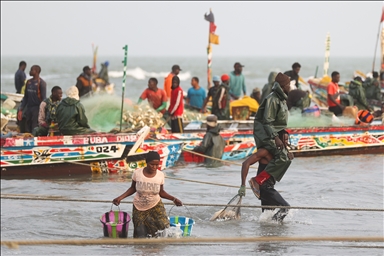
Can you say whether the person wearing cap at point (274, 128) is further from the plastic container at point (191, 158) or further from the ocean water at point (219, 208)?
the plastic container at point (191, 158)

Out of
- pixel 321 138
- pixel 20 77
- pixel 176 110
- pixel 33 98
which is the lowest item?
pixel 321 138

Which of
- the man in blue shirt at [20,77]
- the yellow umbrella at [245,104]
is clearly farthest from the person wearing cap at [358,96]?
the man in blue shirt at [20,77]

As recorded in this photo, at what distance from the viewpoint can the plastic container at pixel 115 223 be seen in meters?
8.36

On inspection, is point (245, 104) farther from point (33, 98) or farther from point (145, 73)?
point (145, 73)

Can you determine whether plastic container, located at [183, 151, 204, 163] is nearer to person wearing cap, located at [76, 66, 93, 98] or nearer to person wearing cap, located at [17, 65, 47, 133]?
person wearing cap, located at [17, 65, 47, 133]

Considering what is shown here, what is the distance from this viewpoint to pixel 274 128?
887 centimetres

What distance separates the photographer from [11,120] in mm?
16656

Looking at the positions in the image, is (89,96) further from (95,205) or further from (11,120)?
(95,205)

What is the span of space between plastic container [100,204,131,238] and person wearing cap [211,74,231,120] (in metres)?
8.08

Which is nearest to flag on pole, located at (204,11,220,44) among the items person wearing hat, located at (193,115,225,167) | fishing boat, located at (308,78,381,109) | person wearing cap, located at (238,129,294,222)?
fishing boat, located at (308,78,381,109)

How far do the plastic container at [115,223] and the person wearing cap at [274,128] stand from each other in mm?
1663

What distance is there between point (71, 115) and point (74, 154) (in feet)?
2.55

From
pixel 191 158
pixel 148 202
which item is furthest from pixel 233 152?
pixel 148 202

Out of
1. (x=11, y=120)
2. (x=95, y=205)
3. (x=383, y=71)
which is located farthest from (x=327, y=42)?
(x=95, y=205)
